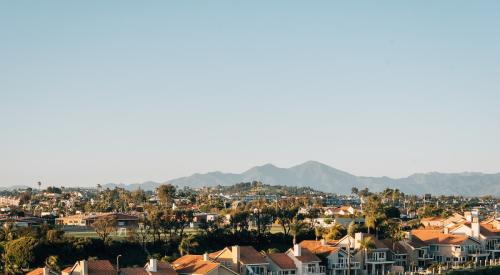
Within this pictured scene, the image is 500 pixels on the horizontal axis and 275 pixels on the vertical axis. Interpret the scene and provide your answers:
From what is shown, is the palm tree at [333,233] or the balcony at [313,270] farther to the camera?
the palm tree at [333,233]

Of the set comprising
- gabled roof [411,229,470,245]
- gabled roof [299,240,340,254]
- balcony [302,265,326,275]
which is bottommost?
balcony [302,265,326,275]

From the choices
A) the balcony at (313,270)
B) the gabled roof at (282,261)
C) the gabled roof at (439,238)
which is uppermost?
the gabled roof at (439,238)

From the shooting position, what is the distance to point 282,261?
6975 cm

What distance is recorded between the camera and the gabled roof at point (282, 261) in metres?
68.9

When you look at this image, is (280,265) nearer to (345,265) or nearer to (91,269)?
(345,265)

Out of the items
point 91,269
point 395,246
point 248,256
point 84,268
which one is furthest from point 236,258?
point 395,246

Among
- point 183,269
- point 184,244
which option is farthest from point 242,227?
point 183,269

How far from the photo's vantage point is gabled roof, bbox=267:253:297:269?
226ft

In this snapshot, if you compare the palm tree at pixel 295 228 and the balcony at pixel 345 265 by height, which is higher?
the palm tree at pixel 295 228

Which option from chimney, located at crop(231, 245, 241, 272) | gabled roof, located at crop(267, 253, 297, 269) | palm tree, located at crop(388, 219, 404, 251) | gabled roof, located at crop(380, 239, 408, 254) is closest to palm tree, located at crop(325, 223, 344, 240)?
palm tree, located at crop(388, 219, 404, 251)

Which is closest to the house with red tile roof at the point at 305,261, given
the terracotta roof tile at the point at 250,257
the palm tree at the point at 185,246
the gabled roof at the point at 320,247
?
the gabled roof at the point at 320,247

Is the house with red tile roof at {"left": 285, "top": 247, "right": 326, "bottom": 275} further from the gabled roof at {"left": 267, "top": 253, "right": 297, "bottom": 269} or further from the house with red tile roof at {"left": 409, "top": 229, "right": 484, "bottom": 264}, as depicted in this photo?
the house with red tile roof at {"left": 409, "top": 229, "right": 484, "bottom": 264}

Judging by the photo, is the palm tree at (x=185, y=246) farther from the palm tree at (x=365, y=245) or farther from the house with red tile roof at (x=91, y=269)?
the house with red tile roof at (x=91, y=269)

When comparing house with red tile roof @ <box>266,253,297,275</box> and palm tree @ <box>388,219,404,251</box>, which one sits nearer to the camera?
house with red tile roof @ <box>266,253,297,275</box>
